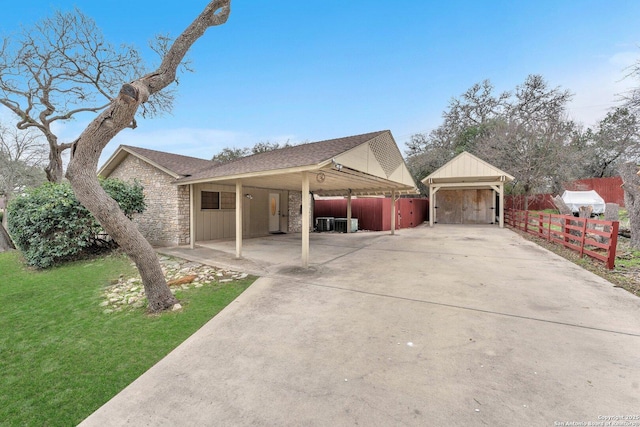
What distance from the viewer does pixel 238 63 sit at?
1222cm

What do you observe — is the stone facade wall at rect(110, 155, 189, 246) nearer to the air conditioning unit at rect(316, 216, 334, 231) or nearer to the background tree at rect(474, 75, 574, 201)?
the air conditioning unit at rect(316, 216, 334, 231)

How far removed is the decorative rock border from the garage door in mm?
17957

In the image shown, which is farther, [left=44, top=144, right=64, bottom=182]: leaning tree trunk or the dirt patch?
[left=44, top=144, right=64, bottom=182]: leaning tree trunk

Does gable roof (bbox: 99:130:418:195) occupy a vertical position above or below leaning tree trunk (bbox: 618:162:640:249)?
above

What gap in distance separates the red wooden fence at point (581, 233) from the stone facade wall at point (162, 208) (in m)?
11.8

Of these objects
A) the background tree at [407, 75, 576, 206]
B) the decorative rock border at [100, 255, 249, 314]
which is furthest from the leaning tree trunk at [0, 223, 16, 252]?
the background tree at [407, 75, 576, 206]

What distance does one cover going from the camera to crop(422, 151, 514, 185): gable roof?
1530 cm

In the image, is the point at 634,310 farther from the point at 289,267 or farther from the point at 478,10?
the point at 478,10

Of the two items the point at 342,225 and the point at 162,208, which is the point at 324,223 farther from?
the point at 162,208

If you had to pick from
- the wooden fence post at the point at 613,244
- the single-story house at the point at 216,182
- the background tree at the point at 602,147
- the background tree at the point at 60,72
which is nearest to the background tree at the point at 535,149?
the background tree at the point at 602,147

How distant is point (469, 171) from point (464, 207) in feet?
15.5

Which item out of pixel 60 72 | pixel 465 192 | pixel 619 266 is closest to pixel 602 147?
pixel 465 192

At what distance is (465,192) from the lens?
19578mm

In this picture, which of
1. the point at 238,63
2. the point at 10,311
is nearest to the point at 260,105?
the point at 238,63
